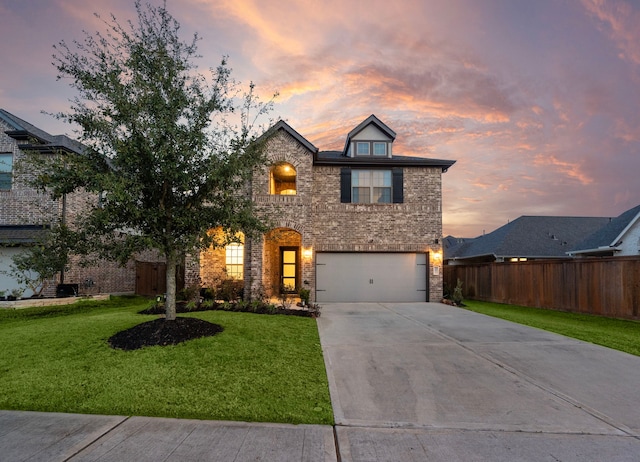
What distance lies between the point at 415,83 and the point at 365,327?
1056cm

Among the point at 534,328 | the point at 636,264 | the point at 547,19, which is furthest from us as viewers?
the point at 547,19

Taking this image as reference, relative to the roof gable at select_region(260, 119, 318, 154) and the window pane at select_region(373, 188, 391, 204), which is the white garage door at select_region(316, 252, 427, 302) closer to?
the window pane at select_region(373, 188, 391, 204)

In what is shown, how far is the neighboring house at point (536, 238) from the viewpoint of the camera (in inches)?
827

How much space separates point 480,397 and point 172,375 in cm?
428

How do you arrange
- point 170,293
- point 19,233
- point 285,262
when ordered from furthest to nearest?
point 285,262 → point 19,233 → point 170,293

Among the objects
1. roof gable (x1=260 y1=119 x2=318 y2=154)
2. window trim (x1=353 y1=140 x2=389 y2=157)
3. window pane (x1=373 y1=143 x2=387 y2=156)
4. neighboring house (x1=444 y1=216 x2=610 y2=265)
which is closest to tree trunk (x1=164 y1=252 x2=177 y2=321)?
roof gable (x1=260 y1=119 x2=318 y2=154)

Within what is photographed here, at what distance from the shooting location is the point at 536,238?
2197 cm

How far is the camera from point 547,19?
10.5 metres

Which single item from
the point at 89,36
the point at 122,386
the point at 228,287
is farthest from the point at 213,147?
the point at 228,287

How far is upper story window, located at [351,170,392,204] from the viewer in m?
14.7

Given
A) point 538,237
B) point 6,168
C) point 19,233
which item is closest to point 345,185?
point 19,233

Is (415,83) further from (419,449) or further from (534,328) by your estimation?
(419,449)

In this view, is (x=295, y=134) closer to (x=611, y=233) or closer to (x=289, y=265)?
(x=289, y=265)

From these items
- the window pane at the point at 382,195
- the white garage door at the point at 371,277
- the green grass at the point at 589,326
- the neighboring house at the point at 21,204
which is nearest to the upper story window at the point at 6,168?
the neighboring house at the point at 21,204
